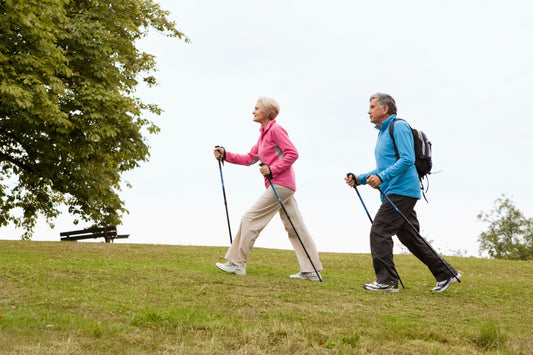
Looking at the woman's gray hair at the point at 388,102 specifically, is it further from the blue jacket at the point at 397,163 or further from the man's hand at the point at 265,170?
the man's hand at the point at 265,170

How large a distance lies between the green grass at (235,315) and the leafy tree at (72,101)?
28.7ft

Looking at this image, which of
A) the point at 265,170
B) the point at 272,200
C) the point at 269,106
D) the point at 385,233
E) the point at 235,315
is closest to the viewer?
the point at 235,315

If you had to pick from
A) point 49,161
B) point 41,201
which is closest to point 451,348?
point 49,161

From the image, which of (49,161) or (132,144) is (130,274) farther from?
(49,161)

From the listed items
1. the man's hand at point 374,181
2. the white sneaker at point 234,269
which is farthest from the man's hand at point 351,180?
the white sneaker at point 234,269

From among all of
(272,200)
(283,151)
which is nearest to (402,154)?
(283,151)

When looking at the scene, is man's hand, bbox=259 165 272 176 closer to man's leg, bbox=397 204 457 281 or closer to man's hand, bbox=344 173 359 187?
man's hand, bbox=344 173 359 187

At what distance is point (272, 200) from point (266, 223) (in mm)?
389

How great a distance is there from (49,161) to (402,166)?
16.7 m

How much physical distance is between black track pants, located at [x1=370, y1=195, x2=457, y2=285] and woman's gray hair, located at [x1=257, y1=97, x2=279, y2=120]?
87.6 inches

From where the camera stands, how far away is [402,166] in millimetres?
7613

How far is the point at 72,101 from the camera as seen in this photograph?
18172mm

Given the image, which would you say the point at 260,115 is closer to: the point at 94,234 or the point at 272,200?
the point at 272,200

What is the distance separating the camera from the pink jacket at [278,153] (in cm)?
848
